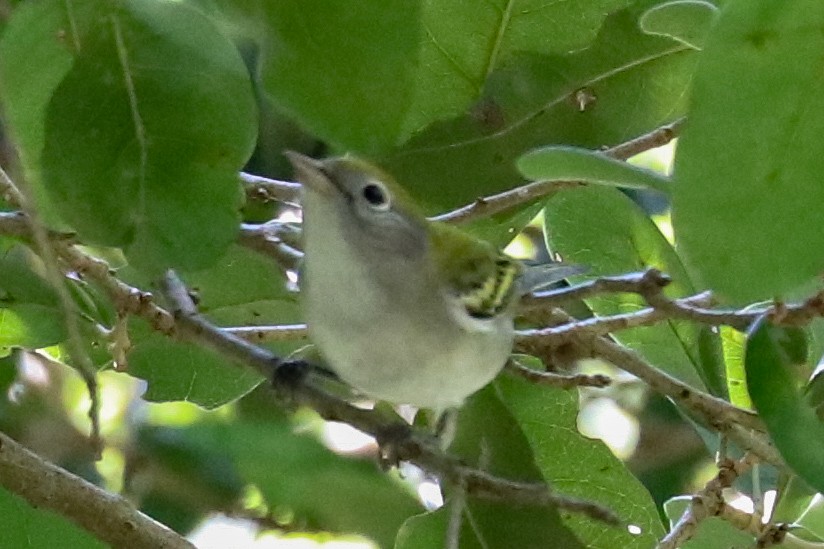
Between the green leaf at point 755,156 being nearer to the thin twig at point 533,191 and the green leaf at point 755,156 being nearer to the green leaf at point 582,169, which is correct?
the green leaf at point 582,169

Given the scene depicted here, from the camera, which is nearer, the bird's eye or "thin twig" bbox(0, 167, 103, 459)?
"thin twig" bbox(0, 167, 103, 459)

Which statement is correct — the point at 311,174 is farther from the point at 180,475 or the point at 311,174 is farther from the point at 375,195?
the point at 180,475

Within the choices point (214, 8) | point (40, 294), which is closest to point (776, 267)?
point (214, 8)

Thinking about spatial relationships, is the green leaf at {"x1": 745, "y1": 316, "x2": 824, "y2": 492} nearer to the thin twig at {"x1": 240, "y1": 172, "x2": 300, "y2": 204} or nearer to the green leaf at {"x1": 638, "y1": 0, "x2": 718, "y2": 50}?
the green leaf at {"x1": 638, "y1": 0, "x2": 718, "y2": 50}

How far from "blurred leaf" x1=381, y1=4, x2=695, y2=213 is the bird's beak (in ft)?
0.23

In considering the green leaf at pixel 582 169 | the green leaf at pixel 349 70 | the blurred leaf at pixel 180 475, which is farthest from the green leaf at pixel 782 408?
the blurred leaf at pixel 180 475

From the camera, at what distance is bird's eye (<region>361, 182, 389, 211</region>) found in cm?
99

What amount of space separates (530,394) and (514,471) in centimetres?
9

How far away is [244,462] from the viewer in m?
1.58

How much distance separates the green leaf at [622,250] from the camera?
3.18ft

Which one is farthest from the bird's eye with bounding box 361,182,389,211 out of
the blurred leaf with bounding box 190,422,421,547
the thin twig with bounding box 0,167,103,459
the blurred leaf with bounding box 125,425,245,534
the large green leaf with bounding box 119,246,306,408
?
the blurred leaf with bounding box 125,425,245,534

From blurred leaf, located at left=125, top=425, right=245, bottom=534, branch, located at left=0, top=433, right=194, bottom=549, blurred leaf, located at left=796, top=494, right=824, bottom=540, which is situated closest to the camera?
branch, located at left=0, top=433, right=194, bottom=549

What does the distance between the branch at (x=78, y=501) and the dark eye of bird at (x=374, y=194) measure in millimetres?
333

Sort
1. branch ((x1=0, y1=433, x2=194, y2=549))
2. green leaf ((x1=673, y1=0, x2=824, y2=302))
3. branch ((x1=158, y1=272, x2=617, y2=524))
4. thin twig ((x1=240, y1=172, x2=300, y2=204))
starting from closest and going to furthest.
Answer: green leaf ((x1=673, y1=0, x2=824, y2=302)) < branch ((x1=158, y1=272, x2=617, y2=524)) < branch ((x1=0, y1=433, x2=194, y2=549)) < thin twig ((x1=240, y1=172, x2=300, y2=204))
